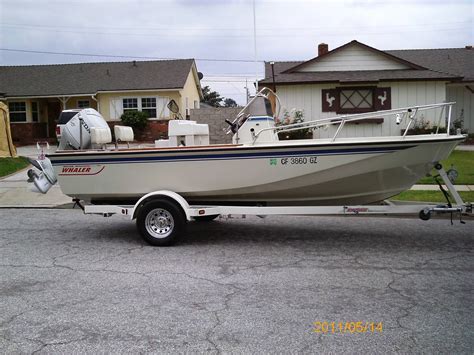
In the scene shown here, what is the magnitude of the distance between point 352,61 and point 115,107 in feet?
46.6

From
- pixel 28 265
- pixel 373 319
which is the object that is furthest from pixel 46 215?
pixel 373 319

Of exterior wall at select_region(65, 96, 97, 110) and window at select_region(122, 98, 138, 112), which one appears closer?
window at select_region(122, 98, 138, 112)

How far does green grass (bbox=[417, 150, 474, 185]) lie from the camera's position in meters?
12.9

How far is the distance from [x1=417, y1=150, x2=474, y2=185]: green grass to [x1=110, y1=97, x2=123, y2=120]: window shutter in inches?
741

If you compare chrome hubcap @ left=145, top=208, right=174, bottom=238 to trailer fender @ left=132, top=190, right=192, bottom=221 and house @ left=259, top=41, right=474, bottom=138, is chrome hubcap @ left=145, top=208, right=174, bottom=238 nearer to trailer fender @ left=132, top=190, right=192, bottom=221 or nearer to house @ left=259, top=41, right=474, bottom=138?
trailer fender @ left=132, top=190, right=192, bottom=221

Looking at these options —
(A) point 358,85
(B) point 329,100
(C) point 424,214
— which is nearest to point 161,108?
(B) point 329,100

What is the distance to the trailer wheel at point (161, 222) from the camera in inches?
294

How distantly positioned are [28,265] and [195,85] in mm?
30943

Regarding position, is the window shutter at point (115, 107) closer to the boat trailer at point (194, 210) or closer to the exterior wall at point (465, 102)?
the exterior wall at point (465, 102)

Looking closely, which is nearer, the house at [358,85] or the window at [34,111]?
the house at [358,85]

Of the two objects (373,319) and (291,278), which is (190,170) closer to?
(291,278)
